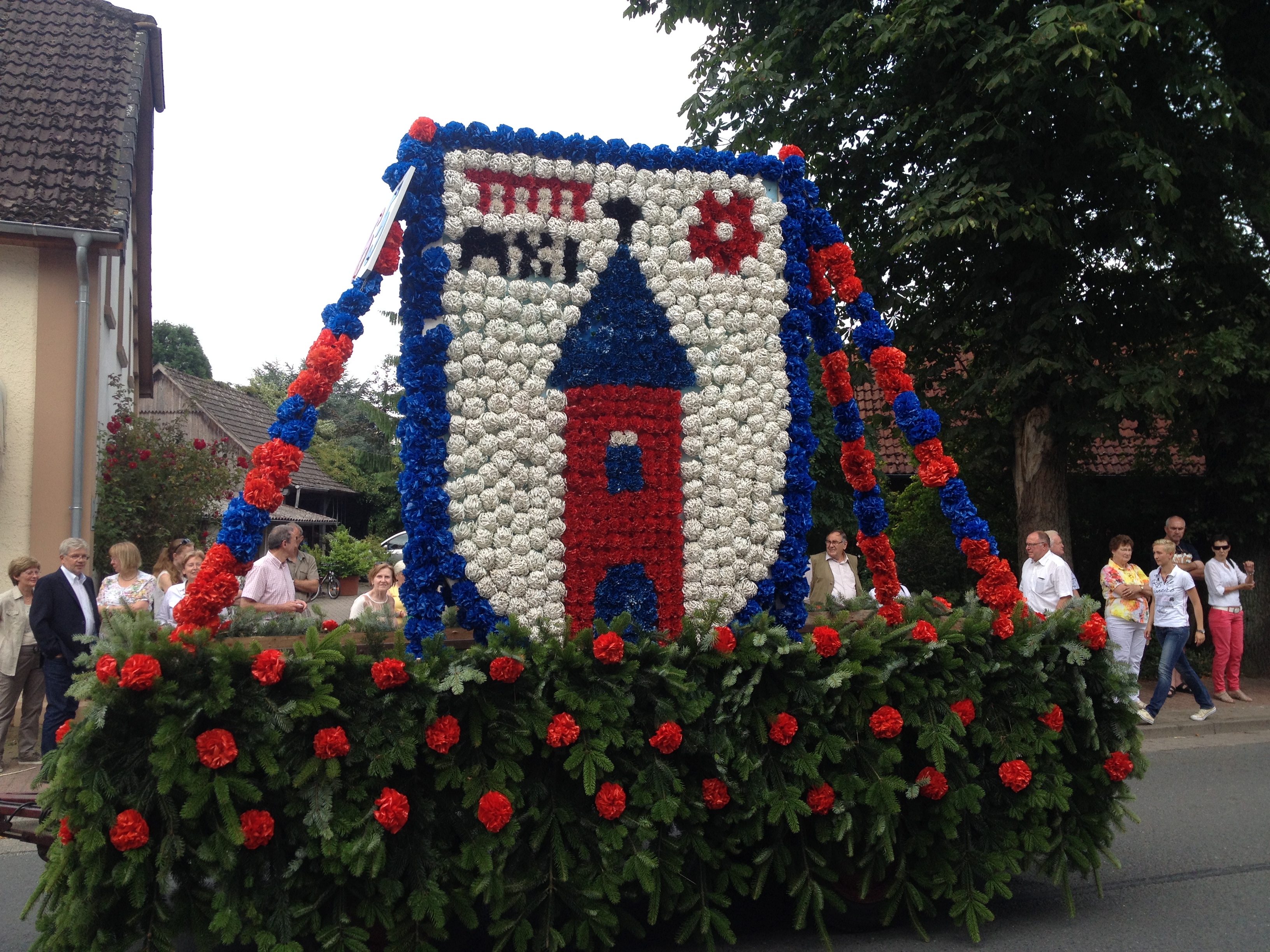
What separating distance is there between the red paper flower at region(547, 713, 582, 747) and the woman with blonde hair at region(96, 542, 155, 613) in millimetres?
4869

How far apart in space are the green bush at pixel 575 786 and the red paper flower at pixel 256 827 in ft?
0.19

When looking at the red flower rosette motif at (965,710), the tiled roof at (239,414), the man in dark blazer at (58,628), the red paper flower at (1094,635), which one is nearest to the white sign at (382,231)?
the red flower rosette motif at (965,710)

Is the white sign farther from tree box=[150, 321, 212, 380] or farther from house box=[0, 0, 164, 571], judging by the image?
tree box=[150, 321, 212, 380]

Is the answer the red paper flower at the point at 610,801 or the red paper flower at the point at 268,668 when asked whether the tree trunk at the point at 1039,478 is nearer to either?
the red paper flower at the point at 610,801

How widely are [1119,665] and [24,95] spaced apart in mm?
12102

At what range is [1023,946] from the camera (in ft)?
14.4

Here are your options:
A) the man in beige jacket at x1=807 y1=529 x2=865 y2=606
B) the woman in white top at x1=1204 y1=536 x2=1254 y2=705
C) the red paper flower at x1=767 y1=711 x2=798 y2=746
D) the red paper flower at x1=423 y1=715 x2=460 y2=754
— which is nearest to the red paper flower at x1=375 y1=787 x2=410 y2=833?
the red paper flower at x1=423 y1=715 x2=460 y2=754

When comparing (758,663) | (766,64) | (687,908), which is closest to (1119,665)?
(758,663)

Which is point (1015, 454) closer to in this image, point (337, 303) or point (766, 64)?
point (766, 64)

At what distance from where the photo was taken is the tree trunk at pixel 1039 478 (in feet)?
36.7

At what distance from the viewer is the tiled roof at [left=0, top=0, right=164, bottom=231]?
10.0 m

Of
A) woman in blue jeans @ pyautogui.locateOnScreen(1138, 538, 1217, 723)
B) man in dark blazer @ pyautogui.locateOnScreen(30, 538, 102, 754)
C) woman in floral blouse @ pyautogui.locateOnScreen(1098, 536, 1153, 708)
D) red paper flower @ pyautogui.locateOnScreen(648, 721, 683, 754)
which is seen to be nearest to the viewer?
red paper flower @ pyautogui.locateOnScreen(648, 721, 683, 754)

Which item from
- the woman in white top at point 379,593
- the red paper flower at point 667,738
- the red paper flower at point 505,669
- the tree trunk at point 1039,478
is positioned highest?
the tree trunk at point 1039,478

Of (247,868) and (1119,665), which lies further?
(1119,665)
